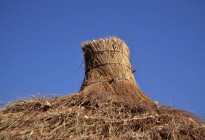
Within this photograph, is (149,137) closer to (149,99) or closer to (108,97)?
(108,97)

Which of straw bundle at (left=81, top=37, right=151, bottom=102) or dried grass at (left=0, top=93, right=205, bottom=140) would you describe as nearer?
dried grass at (left=0, top=93, right=205, bottom=140)

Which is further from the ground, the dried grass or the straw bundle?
the straw bundle

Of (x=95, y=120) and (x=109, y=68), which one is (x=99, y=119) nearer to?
(x=95, y=120)

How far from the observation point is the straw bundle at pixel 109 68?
812 cm

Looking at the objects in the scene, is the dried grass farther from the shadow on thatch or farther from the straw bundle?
the straw bundle

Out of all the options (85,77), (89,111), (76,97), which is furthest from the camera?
(85,77)

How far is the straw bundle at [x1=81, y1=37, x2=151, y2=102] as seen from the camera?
8125 mm

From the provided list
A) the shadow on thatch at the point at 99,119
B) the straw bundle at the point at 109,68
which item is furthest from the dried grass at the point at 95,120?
the straw bundle at the point at 109,68

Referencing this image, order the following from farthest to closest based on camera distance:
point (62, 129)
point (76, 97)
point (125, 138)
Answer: point (76, 97)
point (62, 129)
point (125, 138)

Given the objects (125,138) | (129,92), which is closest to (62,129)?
(125,138)

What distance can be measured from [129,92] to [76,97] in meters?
1.11

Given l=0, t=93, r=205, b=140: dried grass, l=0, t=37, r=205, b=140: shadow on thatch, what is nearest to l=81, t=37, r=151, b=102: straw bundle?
l=0, t=37, r=205, b=140: shadow on thatch

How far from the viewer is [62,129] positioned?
250 inches

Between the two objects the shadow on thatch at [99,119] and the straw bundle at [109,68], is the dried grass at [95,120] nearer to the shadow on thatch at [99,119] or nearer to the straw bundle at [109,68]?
the shadow on thatch at [99,119]
